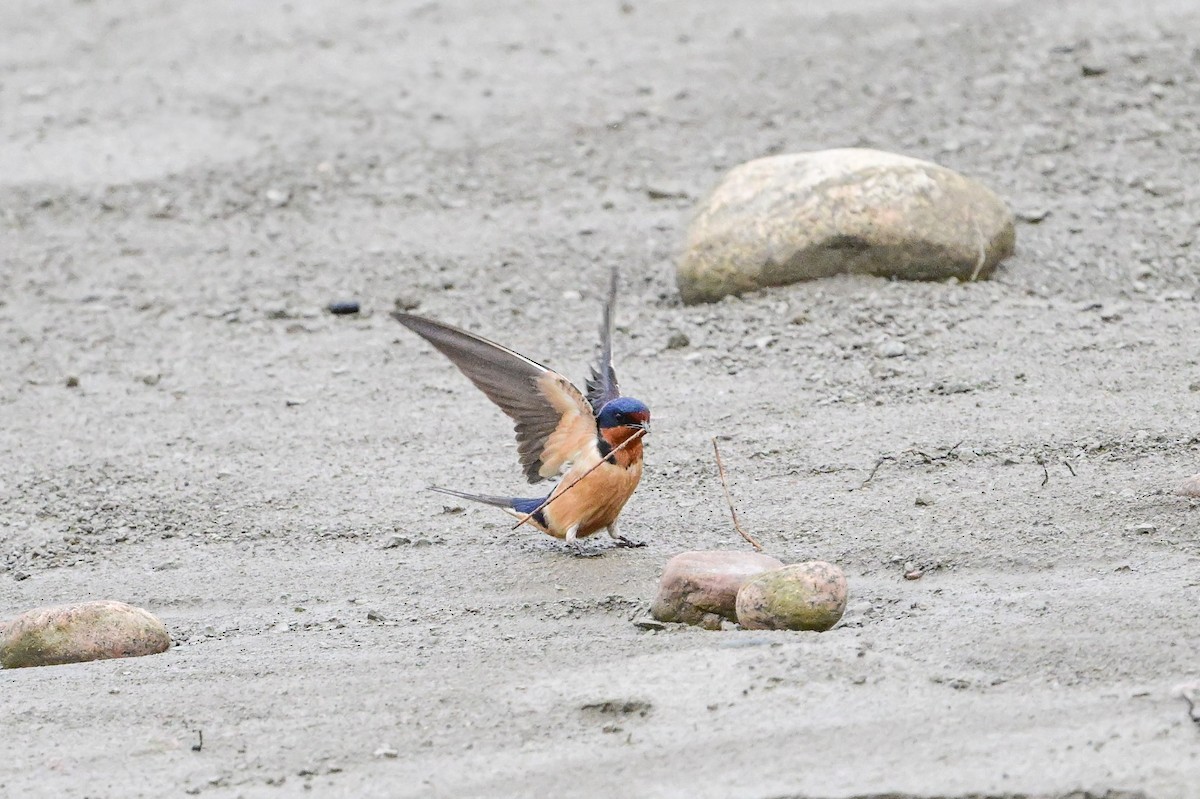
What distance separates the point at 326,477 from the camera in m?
5.91

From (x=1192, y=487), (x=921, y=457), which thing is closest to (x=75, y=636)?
(x=921, y=457)

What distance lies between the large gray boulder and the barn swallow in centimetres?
154

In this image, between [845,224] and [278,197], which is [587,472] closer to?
[845,224]

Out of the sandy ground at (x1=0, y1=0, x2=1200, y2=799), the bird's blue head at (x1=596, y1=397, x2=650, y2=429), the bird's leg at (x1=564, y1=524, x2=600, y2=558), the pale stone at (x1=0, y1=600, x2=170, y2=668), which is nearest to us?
the sandy ground at (x1=0, y1=0, x2=1200, y2=799)

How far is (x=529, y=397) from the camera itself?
520 centimetres

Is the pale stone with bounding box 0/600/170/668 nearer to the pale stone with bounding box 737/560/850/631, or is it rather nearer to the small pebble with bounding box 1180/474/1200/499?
the pale stone with bounding box 737/560/850/631

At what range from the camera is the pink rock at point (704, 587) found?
4.08 m

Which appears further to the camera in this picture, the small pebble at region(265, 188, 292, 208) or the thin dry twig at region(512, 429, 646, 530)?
the small pebble at region(265, 188, 292, 208)

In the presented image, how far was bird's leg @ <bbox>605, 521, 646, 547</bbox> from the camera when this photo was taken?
5.02m

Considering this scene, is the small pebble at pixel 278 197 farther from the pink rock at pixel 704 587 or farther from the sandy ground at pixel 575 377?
the pink rock at pixel 704 587

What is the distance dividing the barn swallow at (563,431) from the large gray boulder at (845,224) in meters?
1.54

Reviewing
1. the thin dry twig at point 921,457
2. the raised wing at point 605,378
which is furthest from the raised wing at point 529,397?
the thin dry twig at point 921,457

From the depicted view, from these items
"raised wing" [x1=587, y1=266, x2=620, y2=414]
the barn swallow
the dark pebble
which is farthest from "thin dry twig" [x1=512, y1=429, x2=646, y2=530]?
the dark pebble

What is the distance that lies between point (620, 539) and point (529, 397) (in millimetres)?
532
